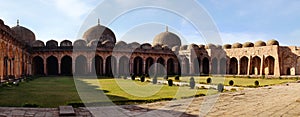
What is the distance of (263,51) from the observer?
35625 mm

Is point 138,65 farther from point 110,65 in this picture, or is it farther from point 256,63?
point 256,63

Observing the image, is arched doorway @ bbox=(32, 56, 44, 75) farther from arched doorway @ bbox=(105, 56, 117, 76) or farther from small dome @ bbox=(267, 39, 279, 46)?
small dome @ bbox=(267, 39, 279, 46)

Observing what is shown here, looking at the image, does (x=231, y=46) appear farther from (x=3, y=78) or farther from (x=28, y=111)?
(x=28, y=111)

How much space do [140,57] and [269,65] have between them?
55.1 feet

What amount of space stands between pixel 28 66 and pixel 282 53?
29.5 metres

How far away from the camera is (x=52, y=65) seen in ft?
124

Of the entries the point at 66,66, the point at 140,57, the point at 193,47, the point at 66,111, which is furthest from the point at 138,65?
the point at 66,111

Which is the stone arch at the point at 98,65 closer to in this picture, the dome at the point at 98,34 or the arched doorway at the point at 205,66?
the dome at the point at 98,34

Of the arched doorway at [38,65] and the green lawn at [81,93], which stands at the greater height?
the arched doorway at [38,65]

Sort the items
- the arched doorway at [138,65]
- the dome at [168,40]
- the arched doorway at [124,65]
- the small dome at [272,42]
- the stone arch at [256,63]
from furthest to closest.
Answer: the dome at [168,40]
the arched doorway at [138,65]
the small dome at [272,42]
the stone arch at [256,63]
the arched doorway at [124,65]

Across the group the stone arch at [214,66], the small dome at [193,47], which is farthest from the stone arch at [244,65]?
the small dome at [193,47]

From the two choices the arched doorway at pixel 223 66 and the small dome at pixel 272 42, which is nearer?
the small dome at pixel 272 42

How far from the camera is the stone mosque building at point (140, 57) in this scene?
33.8 m

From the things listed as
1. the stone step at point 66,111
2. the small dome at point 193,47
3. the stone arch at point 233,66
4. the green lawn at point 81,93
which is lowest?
the green lawn at point 81,93
